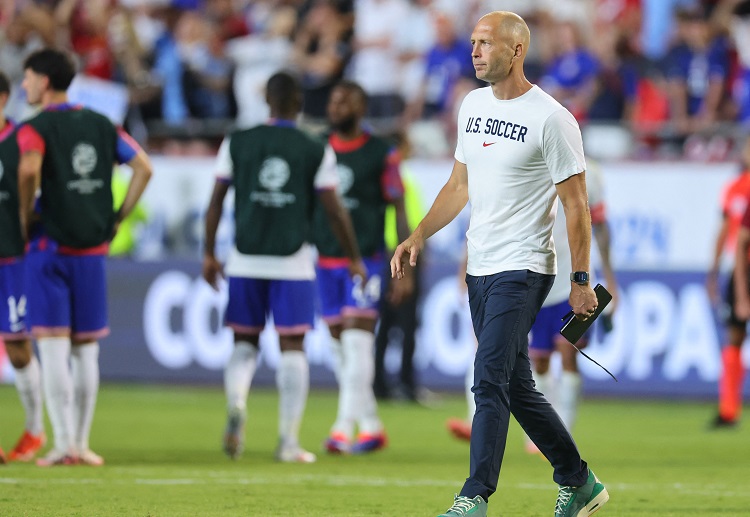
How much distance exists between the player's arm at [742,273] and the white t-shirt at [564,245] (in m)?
2.75

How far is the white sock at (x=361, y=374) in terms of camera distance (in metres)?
11.0

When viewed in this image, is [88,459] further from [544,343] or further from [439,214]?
[439,214]

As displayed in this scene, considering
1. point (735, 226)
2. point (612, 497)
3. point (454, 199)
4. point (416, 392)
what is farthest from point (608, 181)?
point (454, 199)

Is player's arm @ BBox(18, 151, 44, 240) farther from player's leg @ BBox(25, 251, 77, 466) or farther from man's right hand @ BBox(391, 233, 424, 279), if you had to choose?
man's right hand @ BBox(391, 233, 424, 279)

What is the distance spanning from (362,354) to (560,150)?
Answer: 475 centimetres

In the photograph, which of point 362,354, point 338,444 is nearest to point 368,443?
point 338,444

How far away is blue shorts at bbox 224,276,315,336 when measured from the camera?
392 inches

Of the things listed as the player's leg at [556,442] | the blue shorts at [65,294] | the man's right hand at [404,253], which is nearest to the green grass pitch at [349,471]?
the player's leg at [556,442]

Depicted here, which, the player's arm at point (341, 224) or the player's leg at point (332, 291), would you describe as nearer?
the player's arm at point (341, 224)

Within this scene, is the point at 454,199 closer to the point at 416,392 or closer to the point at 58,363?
the point at 58,363

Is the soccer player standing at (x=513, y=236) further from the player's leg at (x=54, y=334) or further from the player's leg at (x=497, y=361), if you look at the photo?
the player's leg at (x=54, y=334)

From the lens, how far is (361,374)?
11.0 meters

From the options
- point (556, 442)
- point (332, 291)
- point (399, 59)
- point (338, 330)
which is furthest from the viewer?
point (399, 59)

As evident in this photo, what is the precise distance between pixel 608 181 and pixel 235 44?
5.99 m
